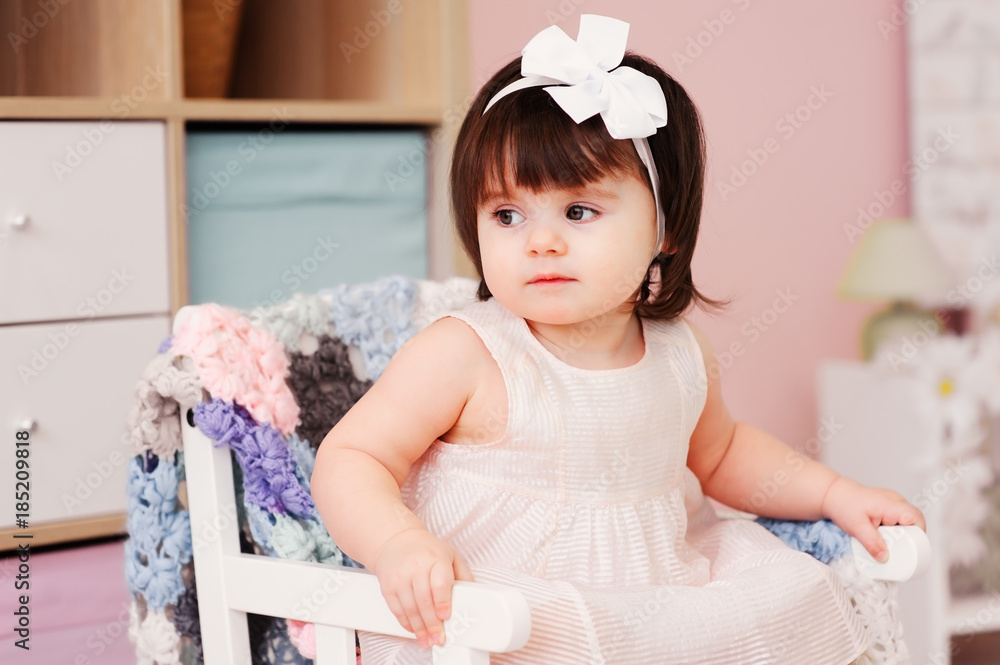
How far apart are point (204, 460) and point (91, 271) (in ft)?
1.27

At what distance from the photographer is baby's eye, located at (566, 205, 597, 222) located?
32.4 inches

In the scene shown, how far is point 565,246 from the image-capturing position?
0.81 meters

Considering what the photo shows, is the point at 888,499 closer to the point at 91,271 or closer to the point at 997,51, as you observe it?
the point at 91,271

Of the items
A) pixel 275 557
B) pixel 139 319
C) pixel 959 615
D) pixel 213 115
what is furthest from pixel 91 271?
pixel 959 615

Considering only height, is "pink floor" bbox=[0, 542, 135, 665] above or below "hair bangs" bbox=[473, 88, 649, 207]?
below

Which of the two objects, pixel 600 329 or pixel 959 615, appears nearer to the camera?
pixel 600 329

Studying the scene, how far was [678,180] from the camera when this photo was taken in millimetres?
875

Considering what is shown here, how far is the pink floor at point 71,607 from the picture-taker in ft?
3.58

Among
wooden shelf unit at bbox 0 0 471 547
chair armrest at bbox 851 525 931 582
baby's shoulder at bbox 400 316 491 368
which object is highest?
wooden shelf unit at bbox 0 0 471 547

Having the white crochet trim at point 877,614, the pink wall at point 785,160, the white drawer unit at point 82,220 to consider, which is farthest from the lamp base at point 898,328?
the white drawer unit at point 82,220

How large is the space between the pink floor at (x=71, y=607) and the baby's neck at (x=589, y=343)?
525mm

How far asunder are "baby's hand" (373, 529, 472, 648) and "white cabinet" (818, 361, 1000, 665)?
1.14m

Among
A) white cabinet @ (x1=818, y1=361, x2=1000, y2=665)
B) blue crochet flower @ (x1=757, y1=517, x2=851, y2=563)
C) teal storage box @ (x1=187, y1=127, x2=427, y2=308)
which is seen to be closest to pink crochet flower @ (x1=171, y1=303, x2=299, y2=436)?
teal storage box @ (x1=187, y1=127, x2=427, y2=308)

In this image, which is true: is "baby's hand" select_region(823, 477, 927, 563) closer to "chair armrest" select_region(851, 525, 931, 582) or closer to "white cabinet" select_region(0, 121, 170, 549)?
"chair armrest" select_region(851, 525, 931, 582)
